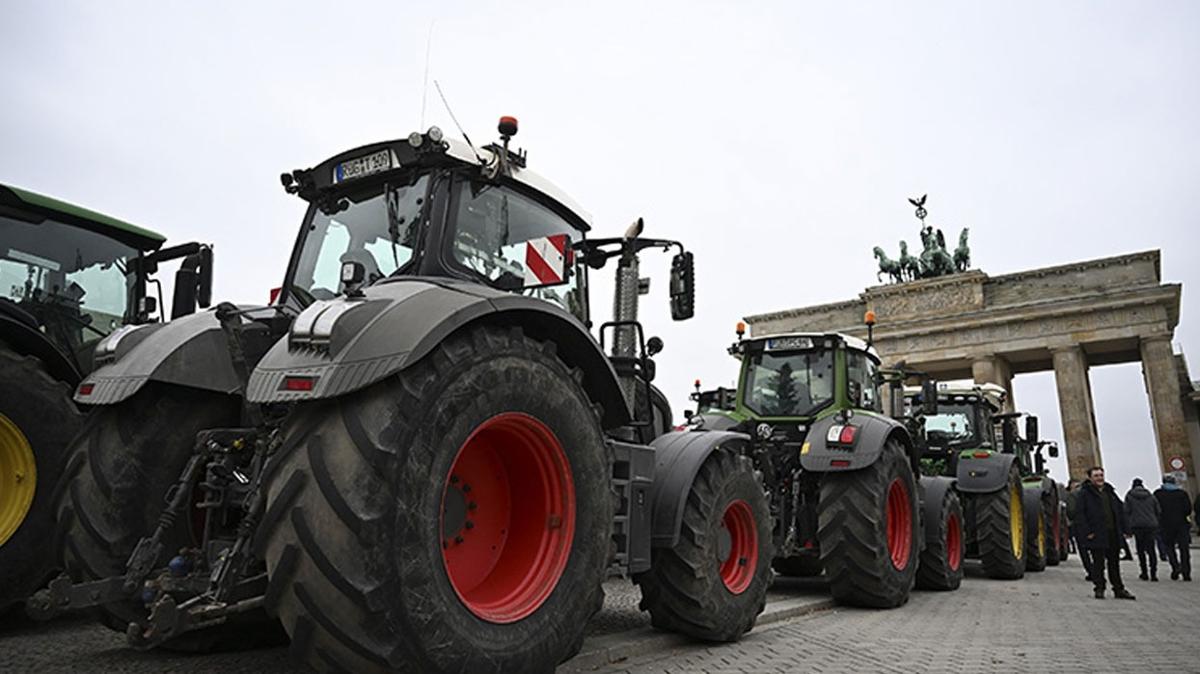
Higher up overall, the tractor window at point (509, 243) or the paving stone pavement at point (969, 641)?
the tractor window at point (509, 243)

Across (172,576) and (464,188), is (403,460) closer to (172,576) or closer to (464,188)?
(172,576)

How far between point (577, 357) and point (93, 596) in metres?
2.26

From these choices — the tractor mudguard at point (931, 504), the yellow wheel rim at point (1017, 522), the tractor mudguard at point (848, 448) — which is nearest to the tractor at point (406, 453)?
the tractor mudguard at point (848, 448)

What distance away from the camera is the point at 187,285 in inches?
245

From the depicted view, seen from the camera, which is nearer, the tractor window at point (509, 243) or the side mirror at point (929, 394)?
the tractor window at point (509, 243)

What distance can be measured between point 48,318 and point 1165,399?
42829 millimetres

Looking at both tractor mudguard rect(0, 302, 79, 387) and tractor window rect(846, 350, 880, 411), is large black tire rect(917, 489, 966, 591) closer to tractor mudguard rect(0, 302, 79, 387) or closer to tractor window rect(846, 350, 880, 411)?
tractor window rect(846, 350, 880, 411)

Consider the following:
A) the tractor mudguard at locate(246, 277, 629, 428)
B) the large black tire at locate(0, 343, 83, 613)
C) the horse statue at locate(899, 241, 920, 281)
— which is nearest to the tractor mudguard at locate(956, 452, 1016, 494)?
the tractor mudguard at locate(246, 277, 629, 428)

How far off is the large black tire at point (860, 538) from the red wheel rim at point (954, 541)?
2.65 meters

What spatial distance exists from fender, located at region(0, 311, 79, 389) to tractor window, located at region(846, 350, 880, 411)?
7.51 meters

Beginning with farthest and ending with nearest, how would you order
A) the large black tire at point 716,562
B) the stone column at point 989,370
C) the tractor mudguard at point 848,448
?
the stone column at point 989,370, the tractor mudguard at point 848,448, the large black tire at point 716,562

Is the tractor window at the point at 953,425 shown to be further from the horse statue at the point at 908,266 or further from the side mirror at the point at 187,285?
the horse statue at the point at 908,266

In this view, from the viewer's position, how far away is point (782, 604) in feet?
25.2

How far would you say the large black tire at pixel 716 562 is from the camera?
5098 mm
